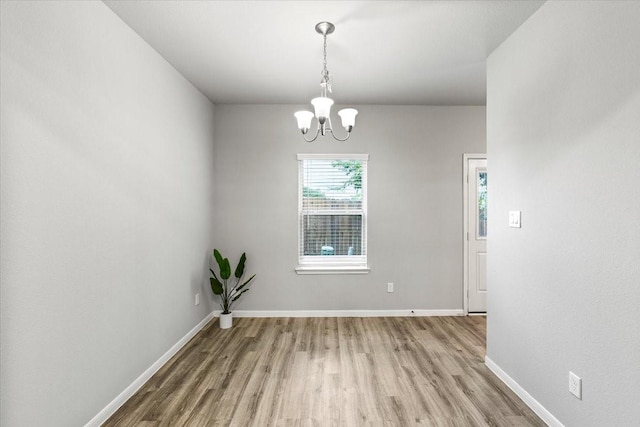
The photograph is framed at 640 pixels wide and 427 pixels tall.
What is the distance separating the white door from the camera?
4.49 m

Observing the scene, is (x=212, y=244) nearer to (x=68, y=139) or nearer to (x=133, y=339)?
(x=133, y=339)

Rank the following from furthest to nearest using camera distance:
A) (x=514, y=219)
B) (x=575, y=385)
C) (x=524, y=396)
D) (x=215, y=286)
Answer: (x=215, y=286) < (x=514, y=219) < (x=524, y=396) < (x=575, y=385)

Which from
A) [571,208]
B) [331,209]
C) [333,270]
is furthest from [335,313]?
[571,208]

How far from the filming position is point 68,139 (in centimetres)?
192

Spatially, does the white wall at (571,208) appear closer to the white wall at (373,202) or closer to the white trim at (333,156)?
the white wall at (373,202)

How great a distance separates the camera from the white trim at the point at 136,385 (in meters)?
2.17

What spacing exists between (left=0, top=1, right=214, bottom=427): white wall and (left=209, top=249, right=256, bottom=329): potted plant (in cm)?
79

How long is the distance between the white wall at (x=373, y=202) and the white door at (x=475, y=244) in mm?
126

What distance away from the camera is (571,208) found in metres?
2.01

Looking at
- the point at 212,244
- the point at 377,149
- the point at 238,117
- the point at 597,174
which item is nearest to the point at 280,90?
the point at 238,117

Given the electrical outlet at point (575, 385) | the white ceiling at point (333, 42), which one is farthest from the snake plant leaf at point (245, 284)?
the electrical outlet at point (575, 385)

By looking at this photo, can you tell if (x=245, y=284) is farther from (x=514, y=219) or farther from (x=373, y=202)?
(x=514, y=219)

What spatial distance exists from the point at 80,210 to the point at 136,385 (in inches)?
55.0

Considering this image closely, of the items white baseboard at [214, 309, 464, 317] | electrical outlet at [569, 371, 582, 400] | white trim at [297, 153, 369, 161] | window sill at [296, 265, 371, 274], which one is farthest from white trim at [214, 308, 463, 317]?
electrical outlet at [569, 371, 582, 400]
